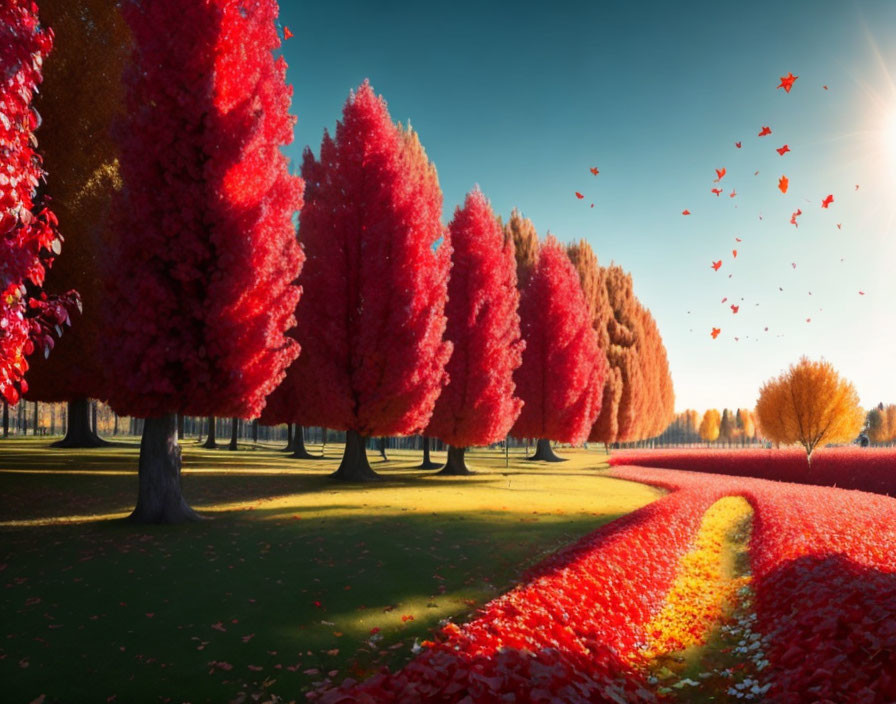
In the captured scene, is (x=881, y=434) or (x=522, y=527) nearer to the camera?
(x=522, y=527)

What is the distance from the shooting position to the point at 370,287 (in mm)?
19016

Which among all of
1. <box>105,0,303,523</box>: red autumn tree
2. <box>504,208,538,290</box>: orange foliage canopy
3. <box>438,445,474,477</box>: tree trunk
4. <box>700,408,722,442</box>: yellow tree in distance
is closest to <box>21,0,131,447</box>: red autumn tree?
<box>105,0,303,523</box>: red autumn tree

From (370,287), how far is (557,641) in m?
14.7

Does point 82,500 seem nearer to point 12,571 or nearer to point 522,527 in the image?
point 12,571

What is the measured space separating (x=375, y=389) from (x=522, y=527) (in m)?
7.98

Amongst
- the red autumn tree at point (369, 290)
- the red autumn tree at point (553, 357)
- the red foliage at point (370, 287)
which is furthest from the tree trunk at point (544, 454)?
the red foliage at point (370, 287)

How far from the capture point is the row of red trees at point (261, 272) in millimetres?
11586

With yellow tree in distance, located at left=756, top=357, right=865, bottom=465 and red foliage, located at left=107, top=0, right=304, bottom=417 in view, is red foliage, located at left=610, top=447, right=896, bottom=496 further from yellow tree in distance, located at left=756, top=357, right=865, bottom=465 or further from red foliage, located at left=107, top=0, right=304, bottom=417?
red foliage, located at left=107, top=0, right=304, bottom=417

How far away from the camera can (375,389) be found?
61.8 feet

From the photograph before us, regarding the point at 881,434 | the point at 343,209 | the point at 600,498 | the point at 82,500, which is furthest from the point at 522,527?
the point at 881,434

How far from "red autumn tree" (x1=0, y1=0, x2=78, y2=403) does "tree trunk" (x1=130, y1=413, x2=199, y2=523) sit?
699 cm

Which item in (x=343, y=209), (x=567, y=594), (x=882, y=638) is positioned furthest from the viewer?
(x=343, y=209)

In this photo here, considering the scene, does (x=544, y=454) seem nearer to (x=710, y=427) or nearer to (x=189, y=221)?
(x=189, y=221)

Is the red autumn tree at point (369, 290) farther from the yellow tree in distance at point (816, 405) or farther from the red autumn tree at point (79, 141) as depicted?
the yellow tree in distance at point (816, 405)
